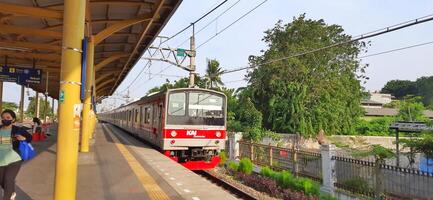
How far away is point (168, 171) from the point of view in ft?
35.4

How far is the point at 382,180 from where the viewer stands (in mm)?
10875

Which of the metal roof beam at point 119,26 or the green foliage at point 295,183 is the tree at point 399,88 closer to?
the green foliage at point 295,183

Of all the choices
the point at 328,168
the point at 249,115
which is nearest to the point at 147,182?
the point at 328,168

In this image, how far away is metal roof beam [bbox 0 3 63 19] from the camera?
976cm

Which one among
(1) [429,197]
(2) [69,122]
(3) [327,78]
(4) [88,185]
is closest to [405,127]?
(1) [429,197]

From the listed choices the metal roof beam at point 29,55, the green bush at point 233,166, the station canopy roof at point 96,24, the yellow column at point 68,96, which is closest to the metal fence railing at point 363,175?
the green bush at point 233,166

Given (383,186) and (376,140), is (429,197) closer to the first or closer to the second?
(383,186)

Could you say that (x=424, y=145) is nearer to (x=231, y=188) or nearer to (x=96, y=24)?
(x=231, y=188)

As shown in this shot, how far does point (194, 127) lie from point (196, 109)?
2.11 feet

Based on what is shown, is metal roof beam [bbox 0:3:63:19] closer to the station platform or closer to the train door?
the station platform

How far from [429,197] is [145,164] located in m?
6.69

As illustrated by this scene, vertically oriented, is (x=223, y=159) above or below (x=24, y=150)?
below

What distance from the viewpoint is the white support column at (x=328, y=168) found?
12.4 m

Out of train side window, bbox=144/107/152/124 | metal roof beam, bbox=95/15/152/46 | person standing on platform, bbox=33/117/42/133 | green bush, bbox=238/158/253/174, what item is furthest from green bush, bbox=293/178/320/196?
person standing on platform, bbox=33/117/42/133
